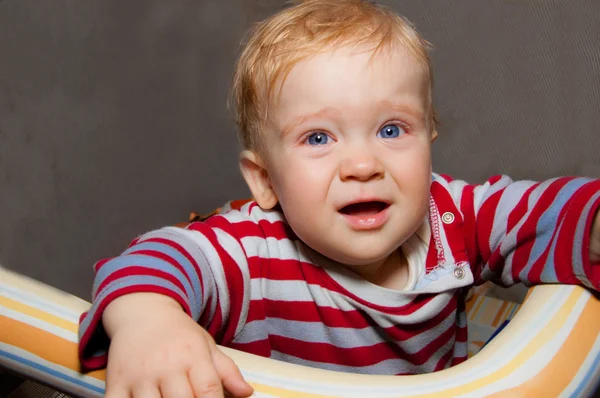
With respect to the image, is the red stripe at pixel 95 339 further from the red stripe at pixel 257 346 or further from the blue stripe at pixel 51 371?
the red stripe at pixel 257 346

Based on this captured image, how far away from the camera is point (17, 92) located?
2.07 feet

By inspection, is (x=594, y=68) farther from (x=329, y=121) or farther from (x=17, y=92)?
(x=17, y=92)

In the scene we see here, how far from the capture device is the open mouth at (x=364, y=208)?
1.55 feet

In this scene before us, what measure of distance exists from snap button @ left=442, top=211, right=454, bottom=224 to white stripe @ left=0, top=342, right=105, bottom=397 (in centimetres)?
30

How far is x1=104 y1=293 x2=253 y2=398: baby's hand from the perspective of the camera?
12.7 inches

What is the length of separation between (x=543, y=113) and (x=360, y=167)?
42 cm

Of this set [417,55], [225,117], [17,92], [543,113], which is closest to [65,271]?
[17,92]

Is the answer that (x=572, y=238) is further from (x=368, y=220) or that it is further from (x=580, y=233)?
(x=368, y=220)

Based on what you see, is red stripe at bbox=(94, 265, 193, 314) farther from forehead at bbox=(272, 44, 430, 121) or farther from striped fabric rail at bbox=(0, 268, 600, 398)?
forehead at bbox=(272, 44, 430, 121)

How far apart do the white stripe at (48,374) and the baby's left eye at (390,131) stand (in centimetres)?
23

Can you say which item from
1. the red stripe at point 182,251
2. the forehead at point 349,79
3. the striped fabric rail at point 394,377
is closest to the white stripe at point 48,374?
the striped fabric rail at point 394,377

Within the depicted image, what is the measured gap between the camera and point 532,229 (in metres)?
0.49

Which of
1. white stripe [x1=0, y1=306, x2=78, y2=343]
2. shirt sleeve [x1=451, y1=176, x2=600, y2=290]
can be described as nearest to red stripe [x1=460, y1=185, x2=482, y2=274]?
shirt sleeve [x1=451, y1=176, x2=600, y2=290]

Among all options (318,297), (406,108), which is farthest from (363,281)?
(406,108)
